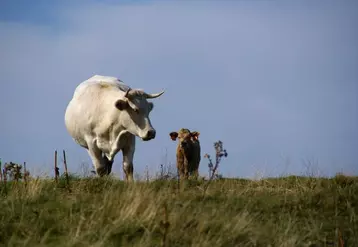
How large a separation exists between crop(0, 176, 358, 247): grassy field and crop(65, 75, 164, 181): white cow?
3.06 m

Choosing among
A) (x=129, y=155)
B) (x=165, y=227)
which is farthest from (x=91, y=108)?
(x=165, y=227)

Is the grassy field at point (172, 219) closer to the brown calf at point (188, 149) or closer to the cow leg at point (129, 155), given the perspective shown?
the cow leg at point (129, 155)

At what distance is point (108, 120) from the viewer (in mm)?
12906

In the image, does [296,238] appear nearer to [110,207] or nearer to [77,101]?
[110,207]

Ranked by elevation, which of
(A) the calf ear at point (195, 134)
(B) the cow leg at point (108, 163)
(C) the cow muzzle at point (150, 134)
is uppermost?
(A) the calf ear at point (195, 134)

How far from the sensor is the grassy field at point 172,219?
6.34m

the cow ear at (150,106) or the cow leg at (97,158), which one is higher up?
the cow ear at (150,106)

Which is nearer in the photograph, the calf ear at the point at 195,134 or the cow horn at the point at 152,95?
the cow horn at the point at 152,95

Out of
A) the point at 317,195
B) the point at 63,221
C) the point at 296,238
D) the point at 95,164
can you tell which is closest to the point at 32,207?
the point at 63,221

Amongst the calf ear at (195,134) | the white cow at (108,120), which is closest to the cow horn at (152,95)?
the white cow at (108,120)

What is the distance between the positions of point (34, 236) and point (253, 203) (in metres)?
3.43

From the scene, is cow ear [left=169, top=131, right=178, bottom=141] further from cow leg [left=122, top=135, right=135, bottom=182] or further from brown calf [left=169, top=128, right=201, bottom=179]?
cow leg [left=122, top=135, right=135, bottom=182]

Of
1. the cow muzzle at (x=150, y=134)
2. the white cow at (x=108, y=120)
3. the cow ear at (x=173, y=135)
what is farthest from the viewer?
the cow ear at (x=173, y=135)

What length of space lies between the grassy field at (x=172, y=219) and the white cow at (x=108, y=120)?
10.0 feet
